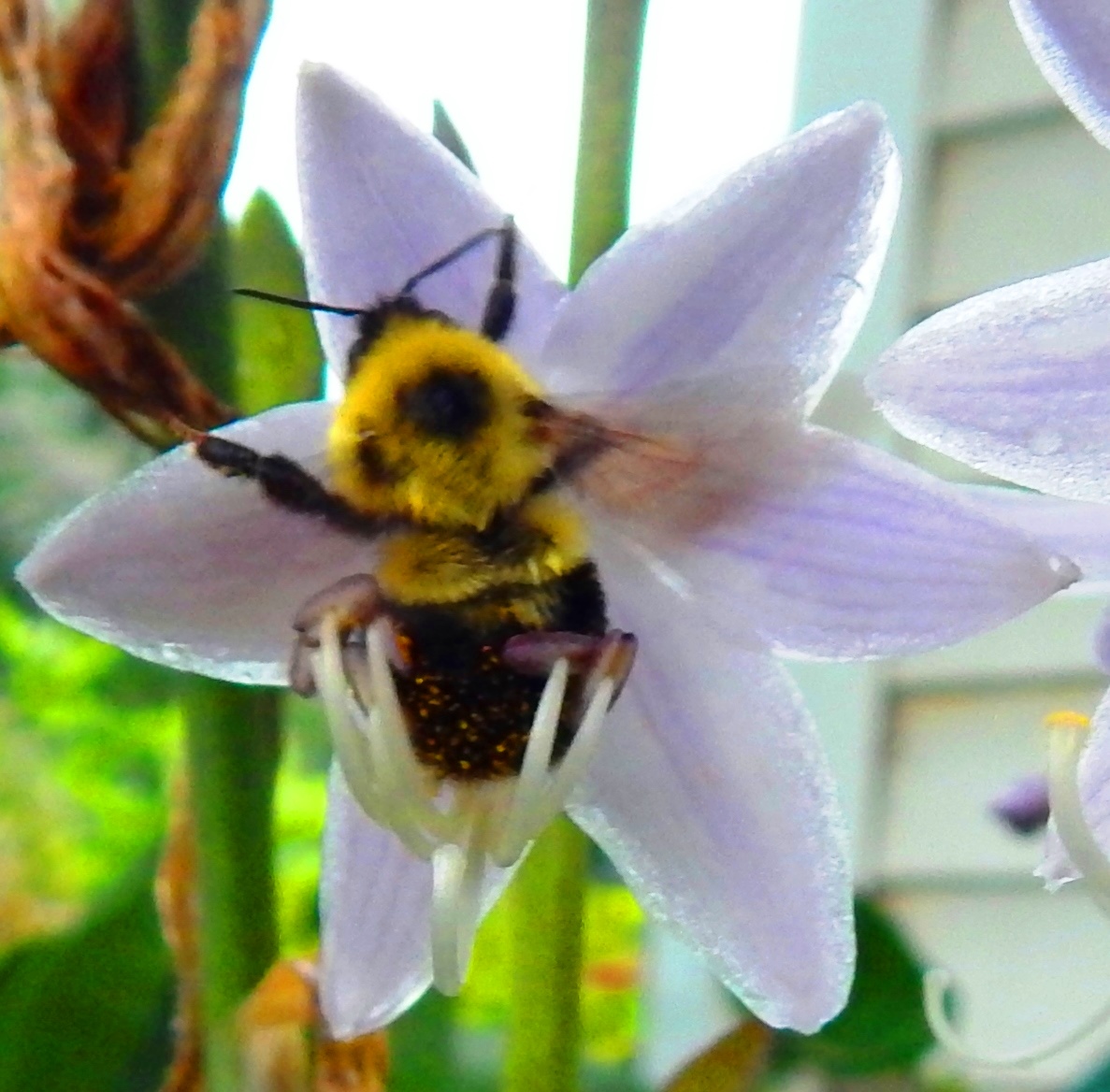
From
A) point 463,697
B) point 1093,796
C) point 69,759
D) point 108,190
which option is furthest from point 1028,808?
point 69,759

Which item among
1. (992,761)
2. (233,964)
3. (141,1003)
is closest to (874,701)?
(992,761)

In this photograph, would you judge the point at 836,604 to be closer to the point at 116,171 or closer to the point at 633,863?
the point at 633,863

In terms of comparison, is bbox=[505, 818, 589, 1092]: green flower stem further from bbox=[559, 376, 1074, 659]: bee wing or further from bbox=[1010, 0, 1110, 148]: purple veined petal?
bbox=[1010, 0, 1110, 148]: purple veined petal

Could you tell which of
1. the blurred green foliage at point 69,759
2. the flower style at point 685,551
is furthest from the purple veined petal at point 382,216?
the blurred green foliage at point 69,759

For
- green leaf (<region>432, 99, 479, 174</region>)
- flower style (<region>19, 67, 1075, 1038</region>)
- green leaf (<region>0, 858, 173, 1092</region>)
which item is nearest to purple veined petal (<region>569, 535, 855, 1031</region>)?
flower style (<region>19, 67, 1075, 1038</region>)

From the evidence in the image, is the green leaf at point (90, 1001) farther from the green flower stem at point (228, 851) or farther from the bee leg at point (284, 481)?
the bee leg at point (284, 481)
